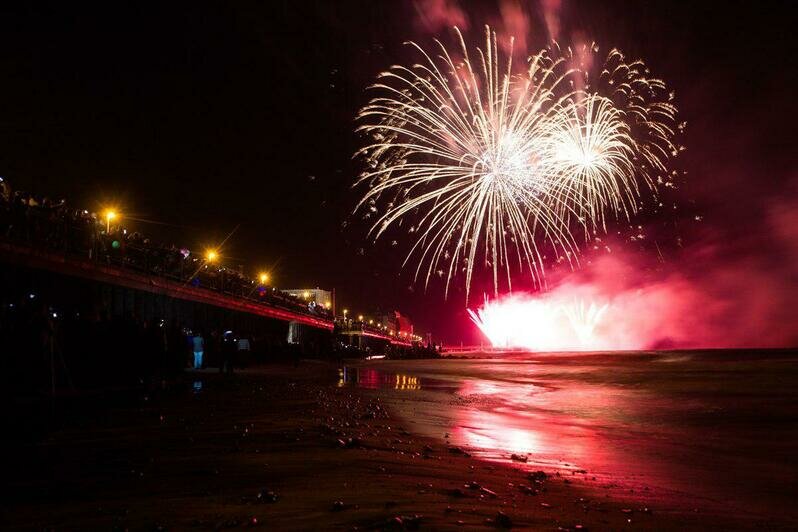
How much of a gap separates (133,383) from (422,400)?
8.64 metres

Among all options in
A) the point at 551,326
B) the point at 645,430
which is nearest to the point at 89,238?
the point at 645,430

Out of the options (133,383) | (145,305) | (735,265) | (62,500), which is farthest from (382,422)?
(735,265)

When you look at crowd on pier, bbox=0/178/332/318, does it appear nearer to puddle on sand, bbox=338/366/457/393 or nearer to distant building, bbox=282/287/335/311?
puddle on sand, bbox=338/366/457/393

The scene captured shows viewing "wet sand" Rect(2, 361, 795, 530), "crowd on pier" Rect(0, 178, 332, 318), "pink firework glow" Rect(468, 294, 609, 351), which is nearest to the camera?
"wet sand" Rect(2, 361, 795, 530)

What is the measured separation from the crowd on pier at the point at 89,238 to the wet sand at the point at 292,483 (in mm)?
11670

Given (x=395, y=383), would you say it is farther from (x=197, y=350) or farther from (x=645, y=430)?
(x=645, y=430)

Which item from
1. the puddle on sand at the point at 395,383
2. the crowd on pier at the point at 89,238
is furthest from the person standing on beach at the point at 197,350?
the puddle on sand at the point at 395,383

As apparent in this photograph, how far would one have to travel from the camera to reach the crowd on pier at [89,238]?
800 inches

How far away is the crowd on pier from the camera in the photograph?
20.3m

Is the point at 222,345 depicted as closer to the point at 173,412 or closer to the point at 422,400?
the point at 422,400

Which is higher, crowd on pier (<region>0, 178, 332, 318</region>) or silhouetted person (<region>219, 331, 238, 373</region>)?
crowd on pier (<region>0, 178, 332, 318</region>)

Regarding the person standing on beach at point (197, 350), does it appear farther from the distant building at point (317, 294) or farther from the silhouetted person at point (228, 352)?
the distant building at point (317, 294)

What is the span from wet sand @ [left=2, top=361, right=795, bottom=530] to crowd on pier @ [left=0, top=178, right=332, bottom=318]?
459 inches

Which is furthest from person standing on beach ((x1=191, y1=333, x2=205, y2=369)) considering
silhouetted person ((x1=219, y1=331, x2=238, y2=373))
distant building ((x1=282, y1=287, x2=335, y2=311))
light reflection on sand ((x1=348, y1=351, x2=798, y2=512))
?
distant building ((x1=282, y1=287, x2=335, y2=311))
